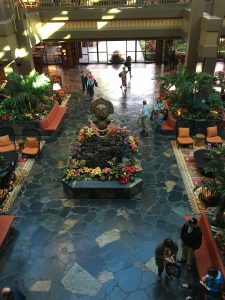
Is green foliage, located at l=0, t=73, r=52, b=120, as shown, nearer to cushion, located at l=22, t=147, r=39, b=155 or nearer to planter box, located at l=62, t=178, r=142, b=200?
cushion, located at l=22, t=147, r=39, b=155

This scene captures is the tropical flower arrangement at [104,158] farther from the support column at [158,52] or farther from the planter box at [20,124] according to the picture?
the support column at [158,52]

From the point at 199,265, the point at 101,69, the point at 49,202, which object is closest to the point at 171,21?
the point at 101,69

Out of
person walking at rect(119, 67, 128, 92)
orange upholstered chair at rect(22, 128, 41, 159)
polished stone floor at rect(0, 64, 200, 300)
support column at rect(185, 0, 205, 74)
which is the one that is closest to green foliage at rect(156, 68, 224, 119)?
support column at rect(185, 0, 205, 74)

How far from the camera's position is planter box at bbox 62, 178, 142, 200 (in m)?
8.52

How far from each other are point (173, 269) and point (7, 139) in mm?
8105

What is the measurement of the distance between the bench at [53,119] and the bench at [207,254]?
8152 millimetres

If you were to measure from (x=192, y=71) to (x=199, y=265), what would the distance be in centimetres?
1004

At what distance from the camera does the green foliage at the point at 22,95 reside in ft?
41.2

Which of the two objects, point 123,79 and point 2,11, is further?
point 123,79

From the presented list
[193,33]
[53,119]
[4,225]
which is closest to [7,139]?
[53,119]

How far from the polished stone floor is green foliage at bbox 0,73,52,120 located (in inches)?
111

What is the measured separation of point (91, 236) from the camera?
7379 millimetres

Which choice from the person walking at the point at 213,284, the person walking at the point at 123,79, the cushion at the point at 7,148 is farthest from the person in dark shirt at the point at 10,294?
the person walking at the point at 123,79

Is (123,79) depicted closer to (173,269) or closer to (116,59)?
(116,59)
